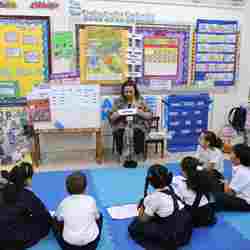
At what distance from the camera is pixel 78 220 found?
2254 mm

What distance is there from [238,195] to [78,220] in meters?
1.57

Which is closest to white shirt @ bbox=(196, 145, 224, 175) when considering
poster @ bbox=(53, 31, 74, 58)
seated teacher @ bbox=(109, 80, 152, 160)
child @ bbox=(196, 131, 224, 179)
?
child @ bbox=(196, 131, 224, 179)

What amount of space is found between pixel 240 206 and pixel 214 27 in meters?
2.99

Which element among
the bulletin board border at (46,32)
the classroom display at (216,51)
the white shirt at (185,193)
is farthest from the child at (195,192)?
the classroom display at (216,51)

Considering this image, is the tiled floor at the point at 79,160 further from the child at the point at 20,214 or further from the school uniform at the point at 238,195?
the child at the point at 20,214

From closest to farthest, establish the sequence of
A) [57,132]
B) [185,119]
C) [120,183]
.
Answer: [120,183] → [57,132] → [185,119]

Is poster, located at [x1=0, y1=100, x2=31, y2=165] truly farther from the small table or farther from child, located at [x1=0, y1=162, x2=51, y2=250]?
child, located at [x1=0, y1=162, x2=51, y2=250]

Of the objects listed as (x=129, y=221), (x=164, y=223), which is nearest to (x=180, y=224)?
(x=164, y=223)

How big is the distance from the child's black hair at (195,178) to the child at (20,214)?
1129 mm

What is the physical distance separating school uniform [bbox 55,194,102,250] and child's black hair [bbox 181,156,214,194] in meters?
0.80

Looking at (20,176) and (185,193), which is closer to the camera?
(20,176)

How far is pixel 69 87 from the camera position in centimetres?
427

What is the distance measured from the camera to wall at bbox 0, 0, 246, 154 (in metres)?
4.51

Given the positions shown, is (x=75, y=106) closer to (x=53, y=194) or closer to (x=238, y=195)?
(x=53, y=194)
